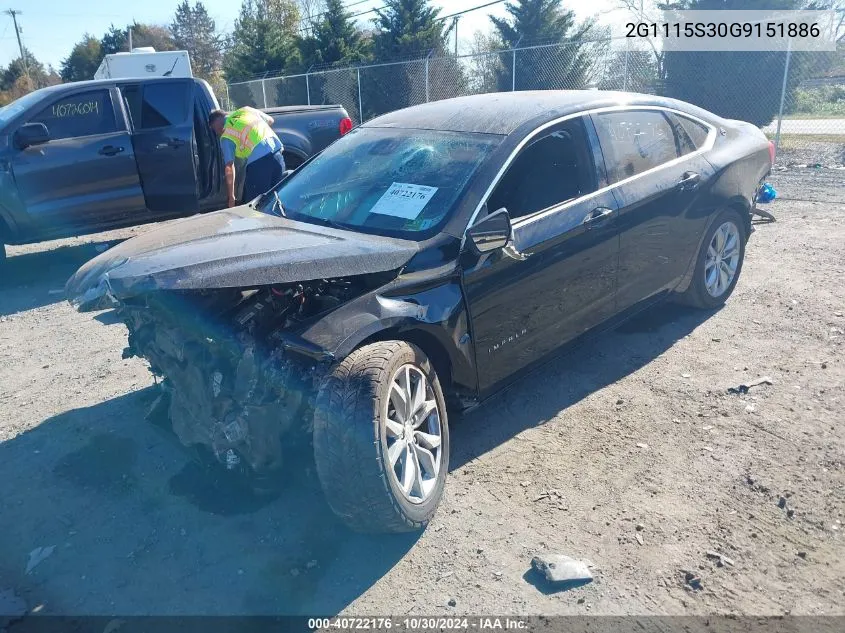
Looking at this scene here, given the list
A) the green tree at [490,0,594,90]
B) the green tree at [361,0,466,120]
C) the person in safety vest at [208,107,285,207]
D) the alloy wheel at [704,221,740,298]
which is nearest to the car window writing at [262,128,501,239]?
the alloy wheel at [704,221,740,298]

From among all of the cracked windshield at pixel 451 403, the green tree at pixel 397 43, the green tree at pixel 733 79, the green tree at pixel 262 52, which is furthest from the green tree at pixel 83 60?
the cracked windshield at pixel 451 403

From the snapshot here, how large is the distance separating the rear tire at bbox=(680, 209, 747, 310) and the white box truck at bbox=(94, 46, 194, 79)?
1497 centimetres

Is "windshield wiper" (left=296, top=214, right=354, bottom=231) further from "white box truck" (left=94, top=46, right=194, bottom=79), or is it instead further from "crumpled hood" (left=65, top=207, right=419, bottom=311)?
"white box truck" (left=94, top=46, right=194, bottom=79)

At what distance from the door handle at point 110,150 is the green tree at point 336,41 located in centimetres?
2189

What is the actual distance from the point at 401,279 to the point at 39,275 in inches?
247

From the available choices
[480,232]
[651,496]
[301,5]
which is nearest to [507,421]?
[651,496]

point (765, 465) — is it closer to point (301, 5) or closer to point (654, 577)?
point (654, 577)

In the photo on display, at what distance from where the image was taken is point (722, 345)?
472cm

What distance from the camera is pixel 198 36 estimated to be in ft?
175

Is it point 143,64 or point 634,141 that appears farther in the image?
point 143,64

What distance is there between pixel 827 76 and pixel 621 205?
2010 cm

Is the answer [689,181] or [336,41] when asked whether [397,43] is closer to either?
[336,41]

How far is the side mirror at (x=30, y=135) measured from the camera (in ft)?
22.8

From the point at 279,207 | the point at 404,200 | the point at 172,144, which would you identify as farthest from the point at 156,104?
the point at 404,200
